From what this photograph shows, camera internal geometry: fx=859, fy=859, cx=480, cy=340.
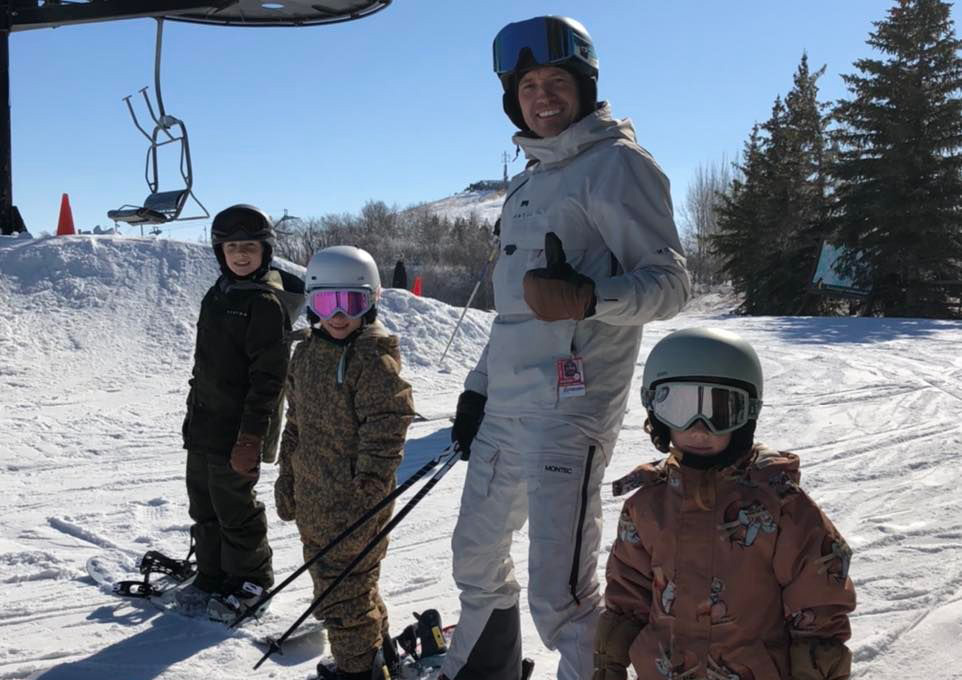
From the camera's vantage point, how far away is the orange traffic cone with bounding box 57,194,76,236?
41.7 ft

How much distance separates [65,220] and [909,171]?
19908mm

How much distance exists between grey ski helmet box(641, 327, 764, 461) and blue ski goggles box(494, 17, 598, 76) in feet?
3.34

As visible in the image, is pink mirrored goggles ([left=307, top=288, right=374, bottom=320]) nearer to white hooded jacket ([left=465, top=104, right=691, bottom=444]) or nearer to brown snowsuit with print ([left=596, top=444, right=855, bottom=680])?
white hooded jacket ([left=465, top=104, right=691, bottom=444])

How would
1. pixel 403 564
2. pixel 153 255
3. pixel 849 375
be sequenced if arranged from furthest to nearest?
pixel 153 255
pixel 849 375
pixel 403 564

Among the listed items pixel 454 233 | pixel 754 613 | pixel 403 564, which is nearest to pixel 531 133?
pixel 754 613

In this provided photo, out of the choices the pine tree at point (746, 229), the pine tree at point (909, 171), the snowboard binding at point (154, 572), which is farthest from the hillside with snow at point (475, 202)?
the snowboard binding at point (154, 572)

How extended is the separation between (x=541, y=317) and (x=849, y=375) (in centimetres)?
836

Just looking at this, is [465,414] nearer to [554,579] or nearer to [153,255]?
[554,579]

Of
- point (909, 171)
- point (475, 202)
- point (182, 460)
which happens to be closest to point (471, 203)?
point (475, 202)

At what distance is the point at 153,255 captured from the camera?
12172 millimetres

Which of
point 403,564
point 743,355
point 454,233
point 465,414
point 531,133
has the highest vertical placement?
point 454,233

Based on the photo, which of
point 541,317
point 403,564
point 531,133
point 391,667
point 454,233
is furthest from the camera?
point 454,233

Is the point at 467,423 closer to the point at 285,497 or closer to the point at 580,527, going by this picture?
the point at 580,527

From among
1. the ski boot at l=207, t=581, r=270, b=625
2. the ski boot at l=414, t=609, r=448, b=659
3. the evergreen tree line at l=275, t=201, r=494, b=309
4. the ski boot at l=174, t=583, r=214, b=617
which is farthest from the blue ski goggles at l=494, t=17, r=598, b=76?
the evergreen tree line at l=275, t=201, r=494, b=309
